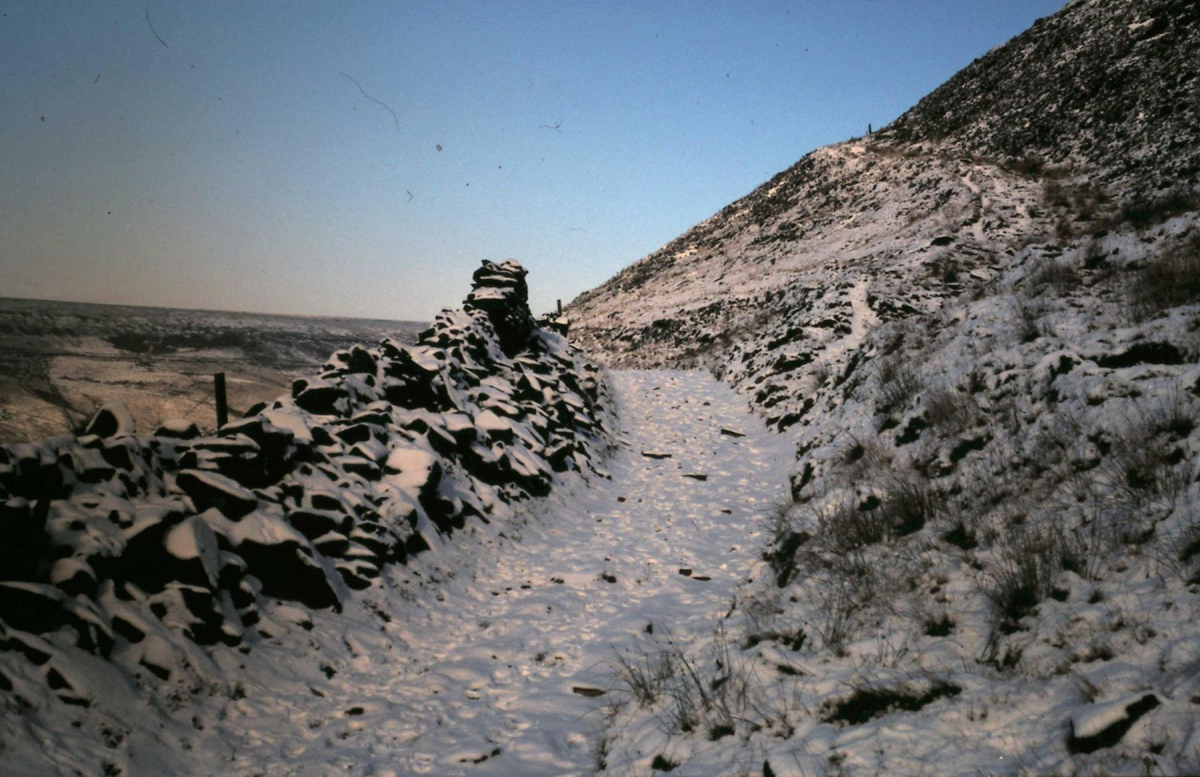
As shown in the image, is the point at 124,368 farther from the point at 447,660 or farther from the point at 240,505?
the point at 447,660

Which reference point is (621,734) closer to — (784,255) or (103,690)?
(103,690)

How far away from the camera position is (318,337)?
60.2 meters

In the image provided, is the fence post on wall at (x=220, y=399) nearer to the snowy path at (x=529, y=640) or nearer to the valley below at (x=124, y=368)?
the valley below at (x=124, y=368)

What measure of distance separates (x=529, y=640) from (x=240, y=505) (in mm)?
3516

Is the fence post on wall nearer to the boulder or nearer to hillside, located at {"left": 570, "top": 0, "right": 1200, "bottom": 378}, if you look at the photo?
the boulder

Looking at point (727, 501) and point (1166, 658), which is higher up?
point (1166, 658)

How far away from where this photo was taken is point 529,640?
6.55 m

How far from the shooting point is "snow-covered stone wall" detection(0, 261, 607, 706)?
14.5 ft

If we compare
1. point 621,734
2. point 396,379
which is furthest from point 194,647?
point 396,379

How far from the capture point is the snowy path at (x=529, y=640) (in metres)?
4.62

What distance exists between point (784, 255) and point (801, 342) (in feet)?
72.8

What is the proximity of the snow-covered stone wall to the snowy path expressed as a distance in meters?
0.86

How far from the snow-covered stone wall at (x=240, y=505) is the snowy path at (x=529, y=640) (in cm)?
86

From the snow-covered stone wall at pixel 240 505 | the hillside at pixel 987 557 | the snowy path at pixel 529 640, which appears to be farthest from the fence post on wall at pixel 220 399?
the hillside at pixel 987 557
